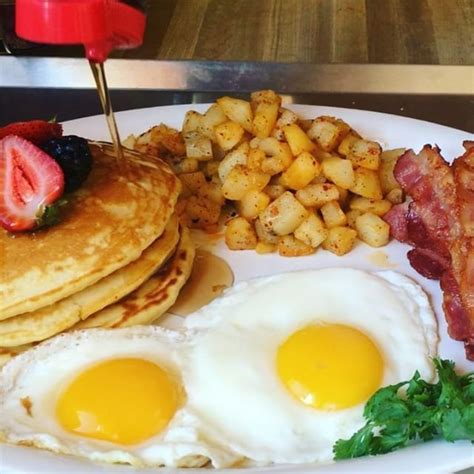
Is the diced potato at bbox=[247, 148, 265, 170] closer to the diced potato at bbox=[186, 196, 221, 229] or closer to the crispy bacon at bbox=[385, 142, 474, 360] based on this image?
the diced potato at bbox=[186, 196, 221, 229]

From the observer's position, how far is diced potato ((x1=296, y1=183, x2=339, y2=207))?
80.9 inches

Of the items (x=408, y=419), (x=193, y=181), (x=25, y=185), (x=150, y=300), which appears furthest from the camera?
(x=193, y=181)

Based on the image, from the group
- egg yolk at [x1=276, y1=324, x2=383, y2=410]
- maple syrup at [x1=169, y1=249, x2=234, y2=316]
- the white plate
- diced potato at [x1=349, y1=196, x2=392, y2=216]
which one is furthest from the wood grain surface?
egg yolk at [x1=276, y1=324, x2=383, y2=410]

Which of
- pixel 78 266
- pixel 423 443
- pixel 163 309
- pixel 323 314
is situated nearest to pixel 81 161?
pixel 78 266

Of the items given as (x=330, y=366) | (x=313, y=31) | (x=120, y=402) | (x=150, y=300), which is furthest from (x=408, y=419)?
(x=313, y=31)

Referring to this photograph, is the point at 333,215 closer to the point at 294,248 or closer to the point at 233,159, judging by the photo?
the point at 294,248

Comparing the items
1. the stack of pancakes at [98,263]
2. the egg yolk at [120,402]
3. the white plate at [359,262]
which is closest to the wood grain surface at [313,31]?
the white plate at [359,262]

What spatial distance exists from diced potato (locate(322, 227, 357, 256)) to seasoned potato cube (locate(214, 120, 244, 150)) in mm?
353

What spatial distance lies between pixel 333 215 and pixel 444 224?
308mm

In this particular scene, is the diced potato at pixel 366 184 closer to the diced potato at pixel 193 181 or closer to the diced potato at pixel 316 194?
the diced potato at pixel 316 194

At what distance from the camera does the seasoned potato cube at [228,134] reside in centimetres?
212

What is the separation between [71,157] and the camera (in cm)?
178

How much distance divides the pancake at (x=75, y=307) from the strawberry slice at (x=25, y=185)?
0.19m

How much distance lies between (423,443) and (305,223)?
0.75 meters
